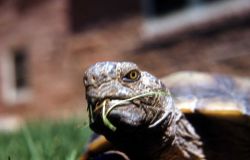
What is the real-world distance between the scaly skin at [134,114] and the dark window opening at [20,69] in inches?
380

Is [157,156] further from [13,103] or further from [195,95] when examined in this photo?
[13,103]

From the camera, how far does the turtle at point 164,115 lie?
5.17ft

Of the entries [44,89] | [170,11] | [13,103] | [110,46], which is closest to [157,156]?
[170,11]

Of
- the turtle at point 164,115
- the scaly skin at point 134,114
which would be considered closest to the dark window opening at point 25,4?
the turtle at point 164,115

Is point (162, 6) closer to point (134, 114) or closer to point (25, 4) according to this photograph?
point (25, 4)

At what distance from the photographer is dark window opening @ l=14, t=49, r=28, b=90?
1136 cm

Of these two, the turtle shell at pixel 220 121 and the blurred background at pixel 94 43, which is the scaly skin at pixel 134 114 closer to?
the turtle shell at pixel 220 121

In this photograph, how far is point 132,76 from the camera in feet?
5.44

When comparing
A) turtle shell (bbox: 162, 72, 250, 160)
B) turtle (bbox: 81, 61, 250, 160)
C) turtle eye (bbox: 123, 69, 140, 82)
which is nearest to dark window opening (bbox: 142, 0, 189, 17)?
turtle (bbox: 81, 61, 250, 160)

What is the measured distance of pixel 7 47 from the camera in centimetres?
1138

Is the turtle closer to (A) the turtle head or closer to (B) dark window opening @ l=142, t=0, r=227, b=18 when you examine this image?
(A) the turtle head

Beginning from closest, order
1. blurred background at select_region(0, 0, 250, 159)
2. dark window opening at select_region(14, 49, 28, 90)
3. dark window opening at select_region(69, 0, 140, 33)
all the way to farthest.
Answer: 1. blurred background at select_region(0, 0, 250, 159)
2. dark window opening at select_region(69, 0, 140, 33)
3. dark window opening at select_region(14, 49, 28, 90)

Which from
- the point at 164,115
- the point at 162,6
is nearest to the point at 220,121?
the point at 164,115

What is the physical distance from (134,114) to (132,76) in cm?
12
